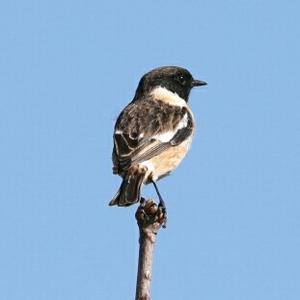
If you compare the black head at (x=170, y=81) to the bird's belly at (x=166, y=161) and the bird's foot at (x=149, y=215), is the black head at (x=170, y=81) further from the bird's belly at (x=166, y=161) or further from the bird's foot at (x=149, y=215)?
the bird's foot at (x=149, y=215)

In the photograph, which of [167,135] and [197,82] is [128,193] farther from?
[197,82]

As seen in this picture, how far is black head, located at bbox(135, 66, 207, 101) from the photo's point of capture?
1020 cm

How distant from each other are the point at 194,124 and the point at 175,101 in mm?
659

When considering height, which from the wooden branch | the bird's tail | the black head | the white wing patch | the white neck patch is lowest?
the wooden branch

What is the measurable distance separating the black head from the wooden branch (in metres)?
5.32

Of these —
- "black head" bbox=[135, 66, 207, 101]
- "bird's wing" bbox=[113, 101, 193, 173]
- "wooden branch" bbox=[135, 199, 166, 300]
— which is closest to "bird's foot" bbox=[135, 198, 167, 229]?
"wooden branch" bbox=[135, 199, 166, 300]

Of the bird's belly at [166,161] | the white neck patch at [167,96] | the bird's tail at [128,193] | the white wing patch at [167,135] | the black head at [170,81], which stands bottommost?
the bird's tail at [128,193]

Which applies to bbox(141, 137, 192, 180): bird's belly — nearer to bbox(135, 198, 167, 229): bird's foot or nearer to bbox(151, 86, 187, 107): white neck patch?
bbox(151, 86, 187, 107): white neck patch

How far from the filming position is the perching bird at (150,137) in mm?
7754

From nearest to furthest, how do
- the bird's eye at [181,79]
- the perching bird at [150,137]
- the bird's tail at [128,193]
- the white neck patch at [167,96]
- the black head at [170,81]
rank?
the bird's tail at [128,193]
the perching bird at [150,137]
the white neck patch at [167,96]
the black head at [170,81]
the bird's eye at [181,79]

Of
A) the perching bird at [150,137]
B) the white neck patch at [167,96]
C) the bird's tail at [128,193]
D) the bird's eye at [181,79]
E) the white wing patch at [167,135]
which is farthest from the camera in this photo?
the bird's eye at [181,79]

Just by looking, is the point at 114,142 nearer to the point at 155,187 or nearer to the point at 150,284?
the point at 155,187

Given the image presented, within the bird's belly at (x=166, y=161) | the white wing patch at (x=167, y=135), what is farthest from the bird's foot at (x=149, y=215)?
the white wing patch at (x=167, y=135)

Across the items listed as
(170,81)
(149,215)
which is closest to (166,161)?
(170,81)
